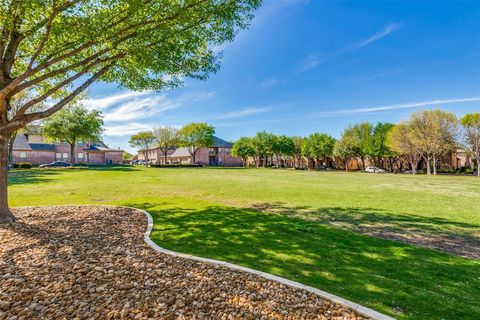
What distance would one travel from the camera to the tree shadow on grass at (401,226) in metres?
6.92

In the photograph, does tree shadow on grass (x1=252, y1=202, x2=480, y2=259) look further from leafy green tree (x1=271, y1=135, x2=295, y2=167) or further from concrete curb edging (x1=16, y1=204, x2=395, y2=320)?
leafy green tree (x1=271, y1=135, x2=295, y2=167)

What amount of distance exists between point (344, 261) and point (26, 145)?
69150 mm

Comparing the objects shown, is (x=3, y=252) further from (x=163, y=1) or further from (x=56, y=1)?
(x=163, y=1)

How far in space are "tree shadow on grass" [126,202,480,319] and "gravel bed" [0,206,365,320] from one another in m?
0.68

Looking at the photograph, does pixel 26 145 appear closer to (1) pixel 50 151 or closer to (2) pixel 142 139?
(1) pixel 50 151

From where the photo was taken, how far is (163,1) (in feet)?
23.9

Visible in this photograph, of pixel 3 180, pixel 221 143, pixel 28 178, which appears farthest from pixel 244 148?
pixel 3 180

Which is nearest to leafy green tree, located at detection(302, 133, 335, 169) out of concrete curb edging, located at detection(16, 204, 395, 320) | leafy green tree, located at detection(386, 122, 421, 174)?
leafy green tree, located at detection(386, 122, 421, 174)

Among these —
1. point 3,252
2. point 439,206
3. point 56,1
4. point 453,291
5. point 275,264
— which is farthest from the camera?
point 439,206

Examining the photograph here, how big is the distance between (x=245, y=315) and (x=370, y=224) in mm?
7082

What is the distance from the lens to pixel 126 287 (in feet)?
13.4

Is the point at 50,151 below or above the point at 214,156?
above

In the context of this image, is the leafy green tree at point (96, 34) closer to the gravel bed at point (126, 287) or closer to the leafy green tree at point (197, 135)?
the gravel bed at point (126, 287)

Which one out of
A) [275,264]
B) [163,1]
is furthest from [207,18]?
[275,264]
